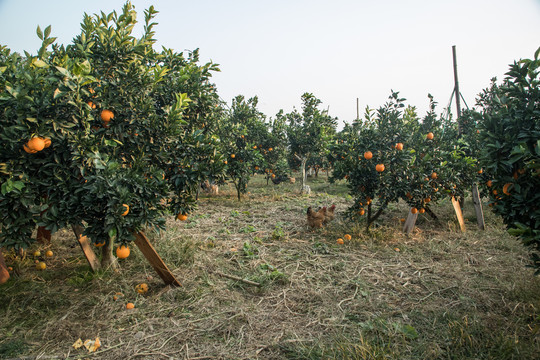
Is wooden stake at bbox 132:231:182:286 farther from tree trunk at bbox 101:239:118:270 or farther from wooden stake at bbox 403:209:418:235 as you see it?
wooden stake at bbox 403:209:418:235

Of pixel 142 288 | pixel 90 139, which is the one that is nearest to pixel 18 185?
pixel 90 139

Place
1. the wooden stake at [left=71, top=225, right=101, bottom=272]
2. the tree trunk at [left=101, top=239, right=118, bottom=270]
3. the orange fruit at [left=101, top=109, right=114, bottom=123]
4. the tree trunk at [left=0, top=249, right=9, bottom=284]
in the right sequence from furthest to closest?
the tree trunk at [left=101, top=239, right=118, bottom=270] < the wooden stake at [left=71, top=225, right=101, bottom=272] < the tree trunk at [left=0, top=249, right=9, bottom=284] < the orange fruit at [left=101, top=109, right=114, bottom=123]

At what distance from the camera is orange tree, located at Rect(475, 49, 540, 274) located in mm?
2557

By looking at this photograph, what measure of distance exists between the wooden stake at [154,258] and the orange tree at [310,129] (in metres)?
8.61

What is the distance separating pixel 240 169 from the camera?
10.1 m

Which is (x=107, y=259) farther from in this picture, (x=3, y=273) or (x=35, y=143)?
(x=35, y=143)

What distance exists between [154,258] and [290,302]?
178cm

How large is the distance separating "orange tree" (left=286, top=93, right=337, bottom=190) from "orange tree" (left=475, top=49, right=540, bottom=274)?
863 cm

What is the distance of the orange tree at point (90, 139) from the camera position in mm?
2816

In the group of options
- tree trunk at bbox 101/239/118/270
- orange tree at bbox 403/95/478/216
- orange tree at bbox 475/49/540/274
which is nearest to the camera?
orange tree at bbox 475/49/540/274

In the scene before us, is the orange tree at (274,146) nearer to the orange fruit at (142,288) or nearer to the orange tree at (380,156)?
the orange tree at (380,156)

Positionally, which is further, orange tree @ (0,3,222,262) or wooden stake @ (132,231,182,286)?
wooden stake @ (132,231,182,286)

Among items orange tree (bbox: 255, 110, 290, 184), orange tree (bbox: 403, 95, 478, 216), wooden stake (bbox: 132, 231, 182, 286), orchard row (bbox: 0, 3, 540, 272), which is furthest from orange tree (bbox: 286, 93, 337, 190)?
wooden stake (bbox: 132, 231, 182, 286)

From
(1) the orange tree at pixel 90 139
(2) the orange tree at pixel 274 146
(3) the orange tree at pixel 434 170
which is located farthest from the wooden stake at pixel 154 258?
(2) the orange tree at pixel 274 146
